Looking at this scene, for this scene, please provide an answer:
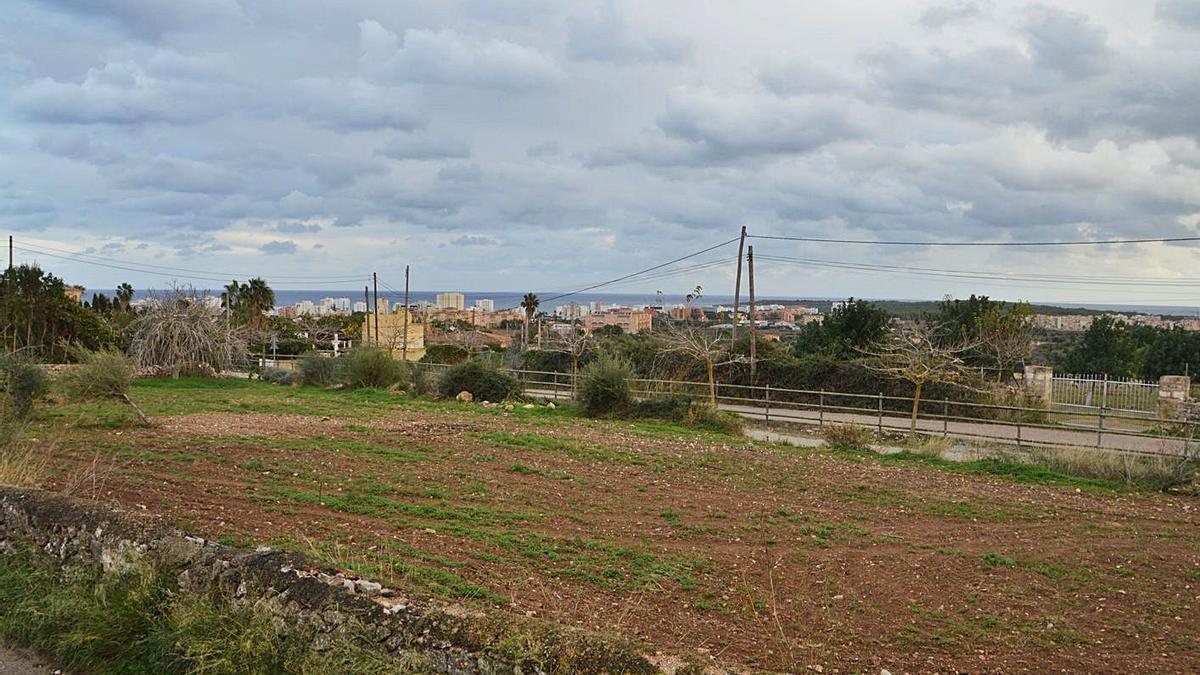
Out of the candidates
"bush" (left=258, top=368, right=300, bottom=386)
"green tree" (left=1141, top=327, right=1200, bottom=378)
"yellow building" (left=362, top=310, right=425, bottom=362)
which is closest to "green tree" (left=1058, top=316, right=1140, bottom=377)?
"green tree" (left=1141, top=327, right=1200, bottom=378)

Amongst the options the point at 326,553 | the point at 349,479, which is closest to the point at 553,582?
the point at 326,553

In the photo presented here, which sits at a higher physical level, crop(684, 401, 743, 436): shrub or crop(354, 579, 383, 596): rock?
crop(354, 579, 383, 596): rock

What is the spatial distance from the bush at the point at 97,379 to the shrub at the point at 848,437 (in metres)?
14.7

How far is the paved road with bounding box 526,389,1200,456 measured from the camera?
1717 centimetres

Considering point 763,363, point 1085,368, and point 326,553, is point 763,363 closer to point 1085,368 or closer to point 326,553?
point 1085,368

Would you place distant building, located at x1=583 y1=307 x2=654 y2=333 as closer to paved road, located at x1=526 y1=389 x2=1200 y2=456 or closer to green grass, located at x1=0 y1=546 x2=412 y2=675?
paved road, located at x1=526 y1=389 x2=1200 y2=456

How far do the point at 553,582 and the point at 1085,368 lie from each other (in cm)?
3882

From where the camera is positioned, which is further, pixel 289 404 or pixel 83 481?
pixel 289 404

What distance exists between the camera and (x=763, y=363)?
104 feet

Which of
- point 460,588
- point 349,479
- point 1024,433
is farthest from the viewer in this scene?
point 1024,433

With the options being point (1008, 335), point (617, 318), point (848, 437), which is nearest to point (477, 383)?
point (848, 437)

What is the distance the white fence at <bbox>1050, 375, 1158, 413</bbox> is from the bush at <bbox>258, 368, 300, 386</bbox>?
25.7 meters

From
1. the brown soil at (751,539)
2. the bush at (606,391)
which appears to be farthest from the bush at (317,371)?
the brown soil at (751,539)

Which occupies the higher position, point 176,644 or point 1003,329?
point 1003,329
